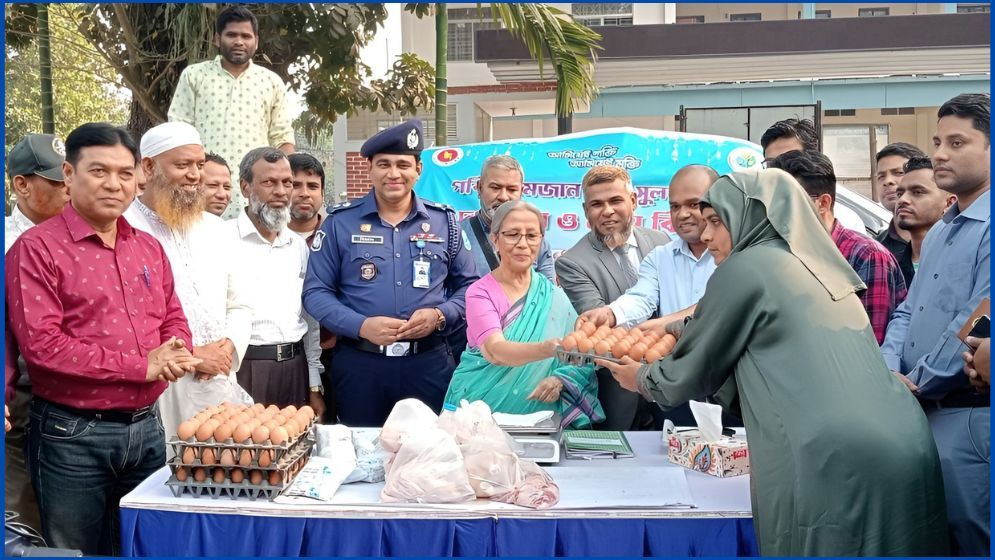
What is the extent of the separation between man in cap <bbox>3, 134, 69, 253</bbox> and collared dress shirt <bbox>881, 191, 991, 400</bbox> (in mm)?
3651

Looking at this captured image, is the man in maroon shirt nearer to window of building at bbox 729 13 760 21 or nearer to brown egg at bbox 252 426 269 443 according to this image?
brown egg at bbox 252 426 269 443

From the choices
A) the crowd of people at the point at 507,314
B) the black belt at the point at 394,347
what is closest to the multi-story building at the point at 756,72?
the crowd of people at the point at 507,314

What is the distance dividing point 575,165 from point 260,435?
5.29m

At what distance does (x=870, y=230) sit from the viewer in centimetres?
714

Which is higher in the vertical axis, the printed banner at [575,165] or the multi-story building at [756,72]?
the multi-story building at [756,72]

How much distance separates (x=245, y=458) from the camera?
113 inches

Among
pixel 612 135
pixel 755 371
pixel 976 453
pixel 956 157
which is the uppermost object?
pixel 612 135

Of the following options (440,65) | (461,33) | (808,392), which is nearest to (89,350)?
(808,392)

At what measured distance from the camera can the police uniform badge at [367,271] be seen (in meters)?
4.40

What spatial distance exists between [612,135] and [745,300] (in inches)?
213

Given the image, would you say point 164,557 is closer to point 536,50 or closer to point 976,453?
point 976,453

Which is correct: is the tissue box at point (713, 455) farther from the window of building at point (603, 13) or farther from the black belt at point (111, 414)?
the window of building at point (603, 13)

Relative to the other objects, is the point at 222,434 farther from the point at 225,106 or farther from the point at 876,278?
the point at 225,106

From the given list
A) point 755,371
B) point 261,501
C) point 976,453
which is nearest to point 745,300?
point 755,371
